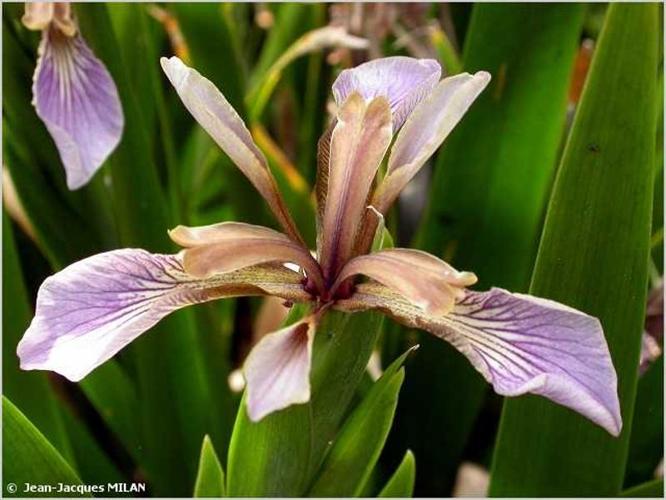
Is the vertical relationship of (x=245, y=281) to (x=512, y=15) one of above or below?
below

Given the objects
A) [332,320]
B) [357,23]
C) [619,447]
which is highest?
[357,23]

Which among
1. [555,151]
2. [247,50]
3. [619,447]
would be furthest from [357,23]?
[619,447]

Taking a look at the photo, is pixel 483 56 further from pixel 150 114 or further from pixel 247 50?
pixel 247 50

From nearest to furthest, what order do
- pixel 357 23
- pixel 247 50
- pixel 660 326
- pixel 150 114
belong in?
pixel 660 326
pixel 150 114
pixel 357 23
pixel 247 50

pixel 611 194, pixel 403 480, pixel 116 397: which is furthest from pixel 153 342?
pixel 611 194

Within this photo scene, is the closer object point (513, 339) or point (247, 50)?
point (513, 339)

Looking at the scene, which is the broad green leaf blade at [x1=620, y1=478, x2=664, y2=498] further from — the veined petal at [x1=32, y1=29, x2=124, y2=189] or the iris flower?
the veined petal at [x1=32, y1=29, x2=124, y2=189]
